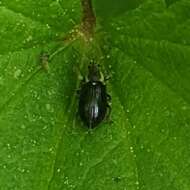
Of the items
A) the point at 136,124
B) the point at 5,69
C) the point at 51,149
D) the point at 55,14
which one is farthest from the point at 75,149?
the point at 55,14

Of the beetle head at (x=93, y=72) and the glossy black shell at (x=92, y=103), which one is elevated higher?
the beetle head at (x=93, y=72)

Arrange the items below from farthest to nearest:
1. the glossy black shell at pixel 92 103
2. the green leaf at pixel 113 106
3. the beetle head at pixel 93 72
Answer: the beetle head at pixel 93 72, the glossy black shell at pixel 92 103, the green leaf at pixel 113 106

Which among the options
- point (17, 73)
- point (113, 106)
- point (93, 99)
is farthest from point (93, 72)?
point (17, 73)

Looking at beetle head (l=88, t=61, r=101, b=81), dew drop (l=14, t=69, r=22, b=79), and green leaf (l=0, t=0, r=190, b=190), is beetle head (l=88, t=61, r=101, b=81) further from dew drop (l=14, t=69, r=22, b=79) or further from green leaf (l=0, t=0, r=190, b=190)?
dew drop (l=14, t=69, r=22, b=79)

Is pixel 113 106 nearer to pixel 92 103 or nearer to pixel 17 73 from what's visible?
pixel 92 103

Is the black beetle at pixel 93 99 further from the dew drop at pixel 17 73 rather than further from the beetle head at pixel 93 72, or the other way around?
the dew drop at pixel 17 73

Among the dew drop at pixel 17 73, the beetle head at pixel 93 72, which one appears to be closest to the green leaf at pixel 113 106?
the dew drop at pixel 17 73

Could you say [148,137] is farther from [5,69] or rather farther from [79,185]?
[5,69]

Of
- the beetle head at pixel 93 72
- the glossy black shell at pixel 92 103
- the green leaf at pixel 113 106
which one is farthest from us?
the beetle head at pixel 93 72
